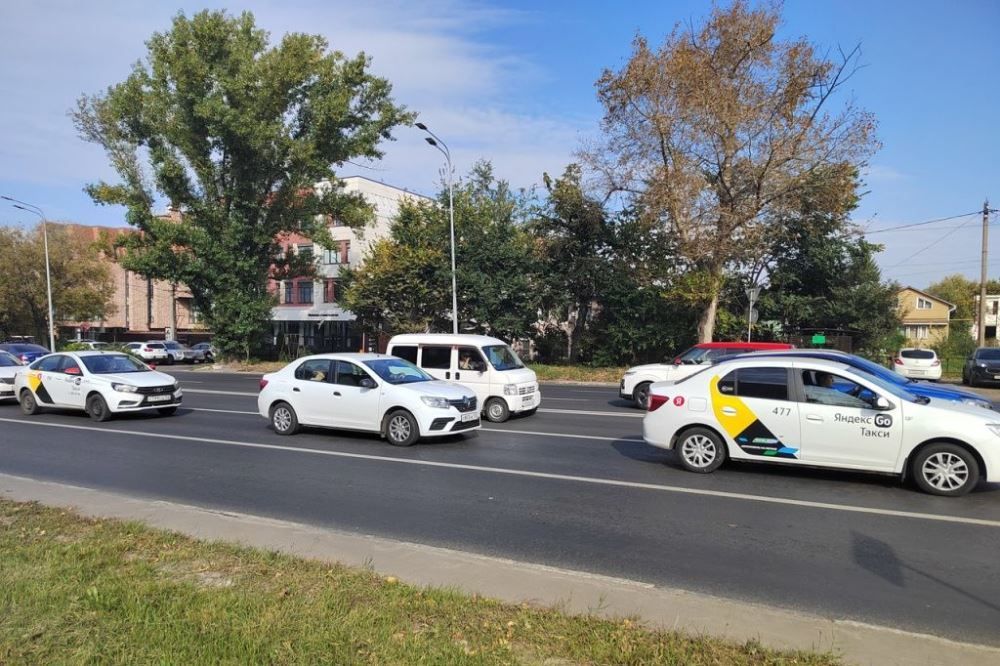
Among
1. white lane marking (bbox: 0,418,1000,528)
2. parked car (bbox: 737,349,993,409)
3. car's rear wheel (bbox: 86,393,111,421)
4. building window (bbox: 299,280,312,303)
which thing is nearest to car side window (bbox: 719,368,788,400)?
parked car (bbox: 737,349,993,409)

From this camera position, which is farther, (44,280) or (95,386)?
(44,280)

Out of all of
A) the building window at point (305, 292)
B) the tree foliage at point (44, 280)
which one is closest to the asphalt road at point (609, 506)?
the building window at point (305, 292)

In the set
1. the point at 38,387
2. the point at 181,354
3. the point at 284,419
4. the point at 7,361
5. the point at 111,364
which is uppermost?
the point at 111,364

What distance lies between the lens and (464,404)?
37.7 feet

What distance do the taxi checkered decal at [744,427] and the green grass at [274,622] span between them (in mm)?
5080

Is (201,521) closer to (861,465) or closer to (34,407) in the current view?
(861,465)

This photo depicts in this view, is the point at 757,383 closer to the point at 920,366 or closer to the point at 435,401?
the point at 435,401

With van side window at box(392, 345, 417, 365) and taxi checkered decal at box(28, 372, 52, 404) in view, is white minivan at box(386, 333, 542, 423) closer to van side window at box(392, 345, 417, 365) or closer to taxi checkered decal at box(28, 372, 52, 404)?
van side window at box(392, 345, 417, 365)

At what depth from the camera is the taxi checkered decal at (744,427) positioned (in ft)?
27.9

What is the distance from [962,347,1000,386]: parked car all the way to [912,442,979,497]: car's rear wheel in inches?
721

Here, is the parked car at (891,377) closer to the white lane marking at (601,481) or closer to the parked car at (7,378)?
the white lane marking at (601,481)

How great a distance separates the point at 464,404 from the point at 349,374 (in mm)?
2075

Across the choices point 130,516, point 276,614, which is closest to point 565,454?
point 130,516

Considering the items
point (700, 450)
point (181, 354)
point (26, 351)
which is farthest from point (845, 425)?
point (181, 354)
